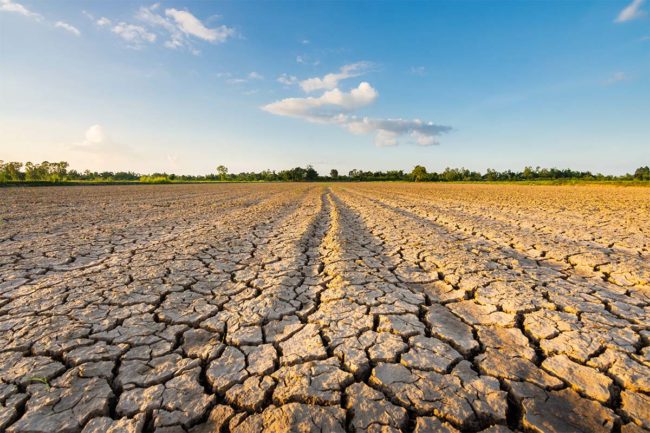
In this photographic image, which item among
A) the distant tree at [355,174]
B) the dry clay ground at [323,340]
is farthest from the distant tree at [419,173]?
the dry clay ground at [323,340]

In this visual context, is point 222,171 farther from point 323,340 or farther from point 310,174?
point 323,340

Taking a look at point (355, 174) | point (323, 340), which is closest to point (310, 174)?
point (355, 174)

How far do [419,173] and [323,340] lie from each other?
3704 inches

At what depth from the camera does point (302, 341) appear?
2152 mm

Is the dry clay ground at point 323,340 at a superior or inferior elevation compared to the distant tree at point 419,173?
inferior

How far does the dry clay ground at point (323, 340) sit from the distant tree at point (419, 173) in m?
85.6

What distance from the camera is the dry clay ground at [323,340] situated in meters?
1.50

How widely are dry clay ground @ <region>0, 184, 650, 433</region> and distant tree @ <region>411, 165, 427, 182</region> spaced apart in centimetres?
8559

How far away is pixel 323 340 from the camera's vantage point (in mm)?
2158

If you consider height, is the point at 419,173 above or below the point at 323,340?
above

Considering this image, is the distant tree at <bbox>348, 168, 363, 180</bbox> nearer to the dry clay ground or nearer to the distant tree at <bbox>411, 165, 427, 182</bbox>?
the distant tree at <bbox>411, 165, 427, 182</bbox>

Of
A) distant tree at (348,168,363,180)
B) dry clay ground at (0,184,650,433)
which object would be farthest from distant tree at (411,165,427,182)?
dry clay ground at (0,184,650,433)

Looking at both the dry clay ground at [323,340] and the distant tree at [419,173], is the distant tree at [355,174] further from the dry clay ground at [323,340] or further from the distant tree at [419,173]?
the dry clay ground at [323,340]

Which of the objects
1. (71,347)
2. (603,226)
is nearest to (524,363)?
(71,347)
